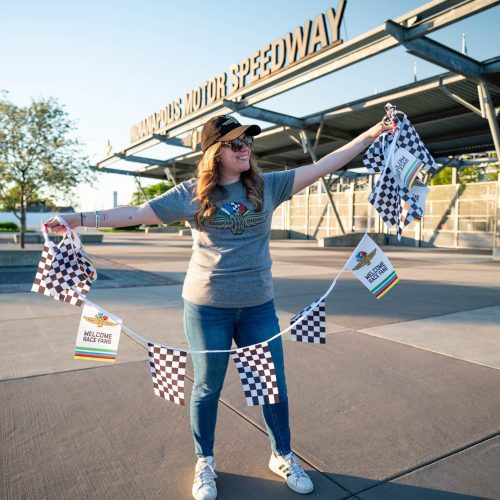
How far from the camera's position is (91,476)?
2.35 metres

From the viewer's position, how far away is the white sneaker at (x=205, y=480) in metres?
2.17

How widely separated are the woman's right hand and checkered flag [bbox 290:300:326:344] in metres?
1.40

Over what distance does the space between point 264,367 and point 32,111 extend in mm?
14756

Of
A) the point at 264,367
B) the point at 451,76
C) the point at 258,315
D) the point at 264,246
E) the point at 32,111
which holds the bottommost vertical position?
the point at 264,367

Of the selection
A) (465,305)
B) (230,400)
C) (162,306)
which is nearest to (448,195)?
(465,305)

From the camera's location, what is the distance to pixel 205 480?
223 centimetres

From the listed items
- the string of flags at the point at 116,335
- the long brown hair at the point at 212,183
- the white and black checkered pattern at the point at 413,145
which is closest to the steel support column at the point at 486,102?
the white and black checkered pattern at the point at 413,145

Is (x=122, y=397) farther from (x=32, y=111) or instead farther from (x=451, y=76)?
(x=451, y=76)

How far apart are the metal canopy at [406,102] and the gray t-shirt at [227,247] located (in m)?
5.18

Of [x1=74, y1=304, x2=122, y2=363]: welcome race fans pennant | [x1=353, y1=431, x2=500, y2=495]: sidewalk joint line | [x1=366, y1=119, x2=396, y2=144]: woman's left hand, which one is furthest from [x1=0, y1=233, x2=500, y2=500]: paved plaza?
[x1=366, y1=119, x2=396, y2=144]: woman's left hand

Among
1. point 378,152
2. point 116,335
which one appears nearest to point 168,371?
point 116,335

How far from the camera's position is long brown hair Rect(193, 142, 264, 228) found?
2207 mm

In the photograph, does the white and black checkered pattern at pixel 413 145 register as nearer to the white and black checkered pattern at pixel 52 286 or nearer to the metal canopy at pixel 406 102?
the white and black checkered pattern at pixel 52 286

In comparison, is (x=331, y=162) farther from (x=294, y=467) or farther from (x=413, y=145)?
(x=294, y=467)
